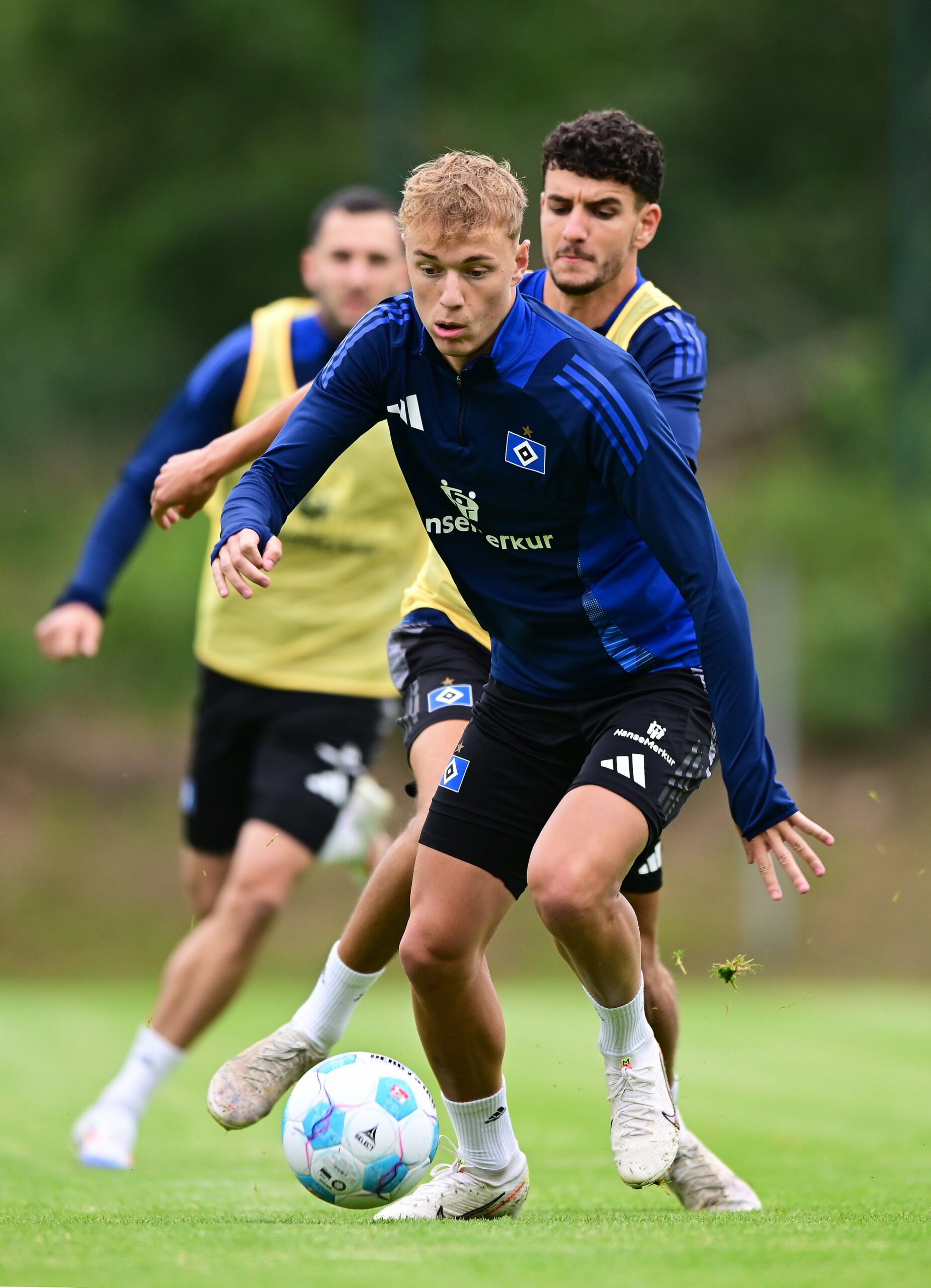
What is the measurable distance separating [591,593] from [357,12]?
1582cm

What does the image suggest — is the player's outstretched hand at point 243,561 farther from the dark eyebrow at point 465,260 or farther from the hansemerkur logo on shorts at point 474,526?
the dark eyebrow at point 465,260

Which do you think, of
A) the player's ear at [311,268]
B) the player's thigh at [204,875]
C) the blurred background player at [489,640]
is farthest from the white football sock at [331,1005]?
the player's ear at [311,268]

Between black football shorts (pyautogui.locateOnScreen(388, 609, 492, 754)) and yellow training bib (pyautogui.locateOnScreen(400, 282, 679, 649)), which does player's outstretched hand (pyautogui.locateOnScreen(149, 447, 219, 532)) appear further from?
black football shorts (pyautogui.locateOnScreen(388, 609, 492, 754))

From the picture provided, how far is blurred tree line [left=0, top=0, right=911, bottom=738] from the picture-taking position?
16688mm

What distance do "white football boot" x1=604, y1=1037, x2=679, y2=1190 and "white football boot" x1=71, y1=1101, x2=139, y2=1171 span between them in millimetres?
2088

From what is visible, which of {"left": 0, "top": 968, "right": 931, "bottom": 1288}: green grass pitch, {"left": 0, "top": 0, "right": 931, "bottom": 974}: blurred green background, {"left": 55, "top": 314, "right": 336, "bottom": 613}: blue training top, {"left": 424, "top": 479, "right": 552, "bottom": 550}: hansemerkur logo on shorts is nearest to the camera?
{"left": 0, "top": 968, "right": 931, "bottom": 1288}: green grass pitch

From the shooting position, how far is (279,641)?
20.6 ft

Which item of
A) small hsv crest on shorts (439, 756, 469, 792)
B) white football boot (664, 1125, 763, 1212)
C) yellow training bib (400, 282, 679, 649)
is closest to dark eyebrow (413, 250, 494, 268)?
yellow training bib (400, 282, 679, 649)

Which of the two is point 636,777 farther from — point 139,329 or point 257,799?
point 139,329

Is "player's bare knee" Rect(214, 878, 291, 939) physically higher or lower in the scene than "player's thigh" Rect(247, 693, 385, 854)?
lower

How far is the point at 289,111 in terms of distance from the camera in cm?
1839

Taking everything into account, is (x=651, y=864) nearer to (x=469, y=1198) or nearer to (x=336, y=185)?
(x=469, y=1198)

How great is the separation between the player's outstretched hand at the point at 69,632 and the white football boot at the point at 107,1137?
152 cm

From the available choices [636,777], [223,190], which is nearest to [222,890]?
[636,777]
